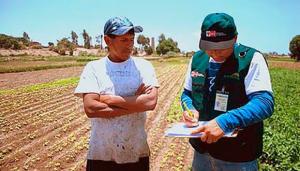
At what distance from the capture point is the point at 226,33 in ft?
7.31

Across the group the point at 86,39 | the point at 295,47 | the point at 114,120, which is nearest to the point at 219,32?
the point at 114,120

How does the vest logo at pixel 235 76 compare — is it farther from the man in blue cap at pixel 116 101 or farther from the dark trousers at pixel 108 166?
the dark trousers at pixel 108 166

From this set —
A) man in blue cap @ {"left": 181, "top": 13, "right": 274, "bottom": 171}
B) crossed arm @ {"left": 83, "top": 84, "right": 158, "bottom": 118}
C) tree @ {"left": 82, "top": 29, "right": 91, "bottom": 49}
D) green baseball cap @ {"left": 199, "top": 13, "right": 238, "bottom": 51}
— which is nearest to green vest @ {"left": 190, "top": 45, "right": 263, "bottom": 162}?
man in blue cap @ {"left": 181, "top": 13, "right": 274, "bottom": 171}

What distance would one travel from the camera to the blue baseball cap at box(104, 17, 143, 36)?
116 inches

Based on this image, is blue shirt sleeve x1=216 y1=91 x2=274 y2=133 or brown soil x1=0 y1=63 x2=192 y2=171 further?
brown soil x1=0 y1=63 x2=192 y2=171

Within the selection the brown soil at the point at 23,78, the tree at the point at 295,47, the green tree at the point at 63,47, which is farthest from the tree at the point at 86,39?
the brown soil at the point at 23,78

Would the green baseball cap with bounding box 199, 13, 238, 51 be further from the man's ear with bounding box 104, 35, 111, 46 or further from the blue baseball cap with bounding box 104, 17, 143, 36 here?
the man's ear with bounding box 104, 35, 111, 46

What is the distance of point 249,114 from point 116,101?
4.36 feet

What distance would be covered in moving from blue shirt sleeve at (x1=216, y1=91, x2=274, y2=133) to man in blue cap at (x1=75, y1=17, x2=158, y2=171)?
1118 millimetres

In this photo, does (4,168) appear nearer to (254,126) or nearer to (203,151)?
(203,151)

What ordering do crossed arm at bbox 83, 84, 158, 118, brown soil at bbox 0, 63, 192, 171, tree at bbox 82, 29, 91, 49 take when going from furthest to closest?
tree at bbox 82, 29, 91, 49 → brown soil at bbox 0, 63, 192, 171 → crossed arm at bbox 83, 84, 158, 118

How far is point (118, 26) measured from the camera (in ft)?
9.68

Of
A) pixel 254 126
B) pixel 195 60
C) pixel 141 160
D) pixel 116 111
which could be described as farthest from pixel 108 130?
pixel 254 126

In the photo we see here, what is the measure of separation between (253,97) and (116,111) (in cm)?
134
